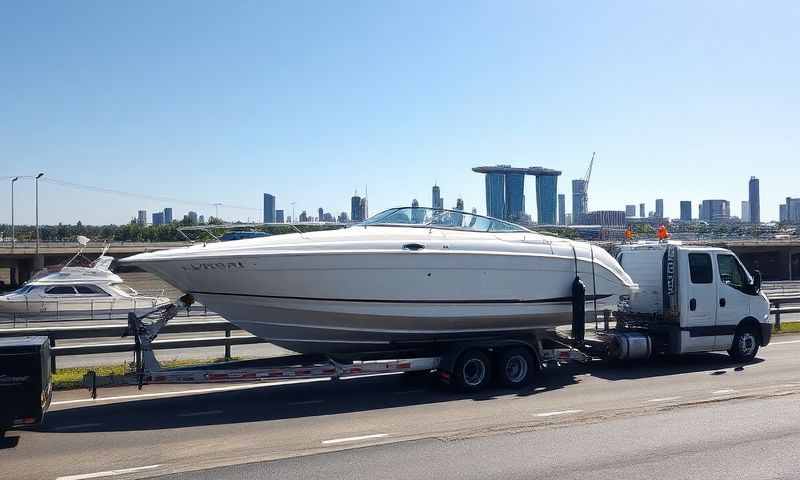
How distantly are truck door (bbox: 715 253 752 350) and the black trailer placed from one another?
12.2 meters

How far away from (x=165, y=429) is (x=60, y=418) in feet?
5.78

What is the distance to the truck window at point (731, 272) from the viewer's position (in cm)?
1380

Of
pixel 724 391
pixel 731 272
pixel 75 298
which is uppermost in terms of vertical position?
pixel 731 272

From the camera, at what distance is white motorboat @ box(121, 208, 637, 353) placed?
1019 cm

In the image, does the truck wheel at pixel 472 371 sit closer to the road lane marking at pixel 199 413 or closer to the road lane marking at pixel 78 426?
the road lane marking at pixel 199 413

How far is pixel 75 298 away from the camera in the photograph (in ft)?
91.5

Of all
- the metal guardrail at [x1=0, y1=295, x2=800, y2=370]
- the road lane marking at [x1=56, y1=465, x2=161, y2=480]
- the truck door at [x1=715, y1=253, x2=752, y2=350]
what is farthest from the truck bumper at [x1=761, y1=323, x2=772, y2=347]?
the road lane marking at [x1=56, y1=465, x2=161, y2=480]

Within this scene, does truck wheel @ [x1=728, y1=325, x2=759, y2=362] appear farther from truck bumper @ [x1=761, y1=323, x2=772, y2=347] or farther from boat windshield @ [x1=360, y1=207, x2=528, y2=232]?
boat windshield @ [x1=360, y1=207, x2=528, y2=232]

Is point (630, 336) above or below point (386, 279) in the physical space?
below

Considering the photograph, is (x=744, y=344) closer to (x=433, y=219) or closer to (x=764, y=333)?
(x=764, y=333)

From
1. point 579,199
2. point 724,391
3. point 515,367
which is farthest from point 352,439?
point 579,199

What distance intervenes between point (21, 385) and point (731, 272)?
1296 centimetres

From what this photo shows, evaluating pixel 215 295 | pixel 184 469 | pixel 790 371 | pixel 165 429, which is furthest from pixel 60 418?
pixel 790 371

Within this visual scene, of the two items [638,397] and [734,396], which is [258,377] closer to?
[638,397]
